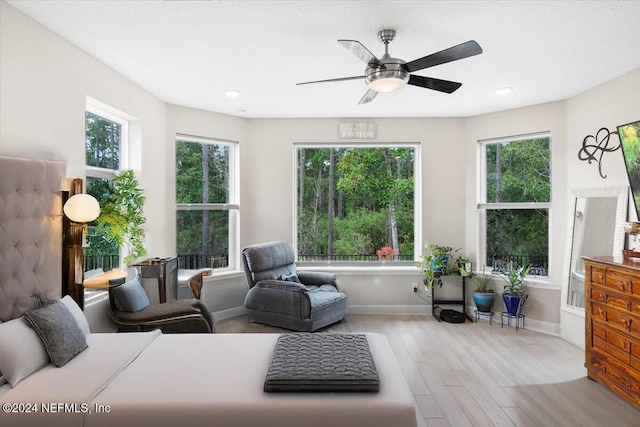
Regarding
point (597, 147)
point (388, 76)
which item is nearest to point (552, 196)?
point (597, 147)

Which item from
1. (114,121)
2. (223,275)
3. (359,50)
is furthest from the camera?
(223,275)

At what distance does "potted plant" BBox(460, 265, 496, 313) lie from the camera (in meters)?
4.77

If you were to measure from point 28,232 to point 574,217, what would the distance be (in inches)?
200

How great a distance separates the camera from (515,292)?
4.59 m

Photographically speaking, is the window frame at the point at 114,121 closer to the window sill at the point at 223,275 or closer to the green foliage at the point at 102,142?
the green foliage at the point at 102,142

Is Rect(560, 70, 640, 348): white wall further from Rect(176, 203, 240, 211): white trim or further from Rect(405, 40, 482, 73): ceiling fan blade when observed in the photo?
Rect(176, 203, 240, 211): white trim

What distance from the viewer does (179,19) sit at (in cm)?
254

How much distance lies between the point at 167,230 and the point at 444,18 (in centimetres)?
369

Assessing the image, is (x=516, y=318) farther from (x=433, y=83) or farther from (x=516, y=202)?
(x=433, y=83)

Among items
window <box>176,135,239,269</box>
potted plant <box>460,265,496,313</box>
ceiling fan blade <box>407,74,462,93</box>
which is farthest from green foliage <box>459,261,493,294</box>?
window <box>176,135,239,269</box>

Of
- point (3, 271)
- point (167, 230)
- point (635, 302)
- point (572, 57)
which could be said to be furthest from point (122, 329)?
point (572, 57)

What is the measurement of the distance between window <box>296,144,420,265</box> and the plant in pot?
236 centimetres

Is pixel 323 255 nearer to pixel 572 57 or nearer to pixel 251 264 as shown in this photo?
pixel 251 264

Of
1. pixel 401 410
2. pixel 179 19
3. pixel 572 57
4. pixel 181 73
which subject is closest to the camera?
pixel 401 410
